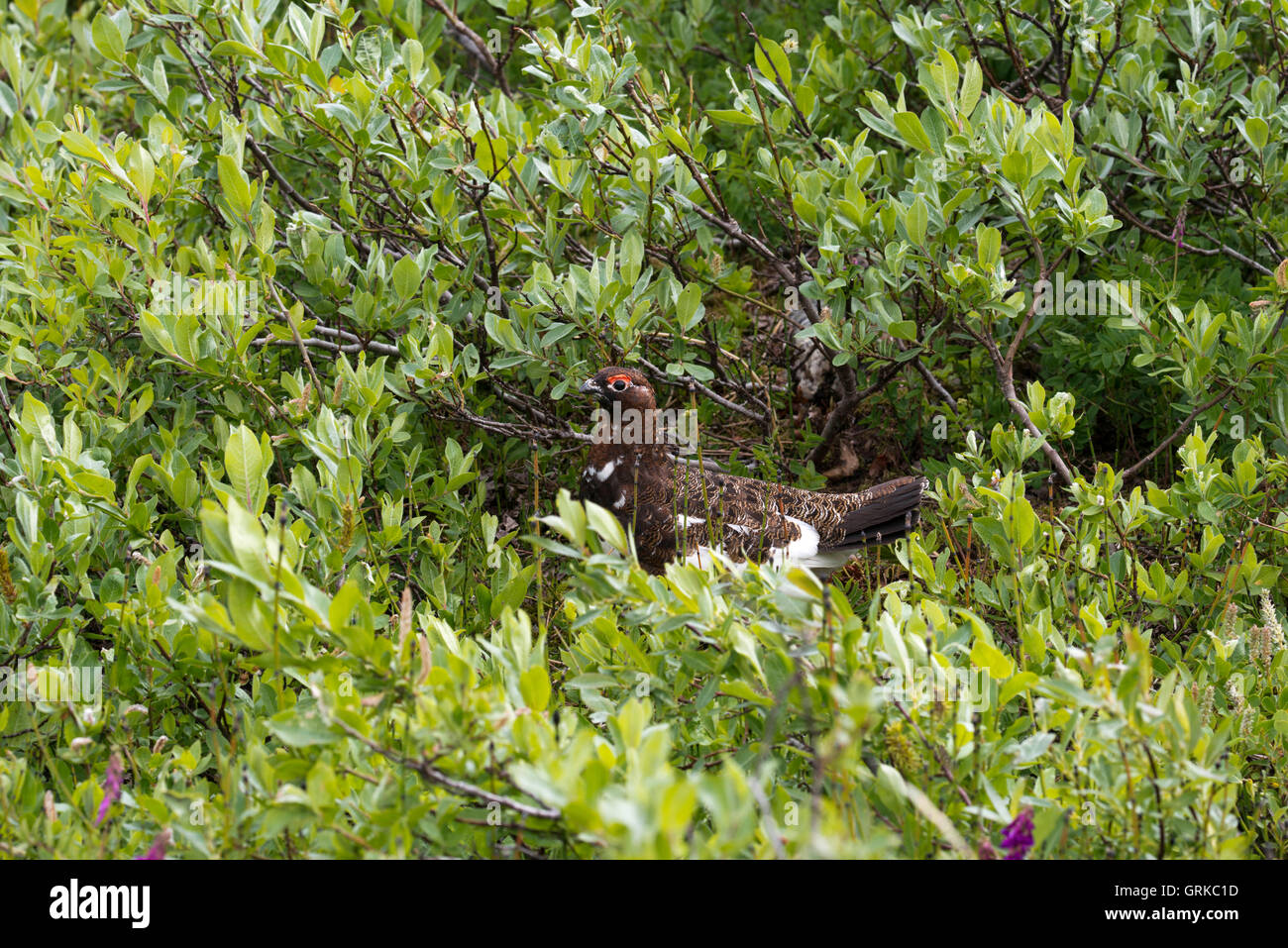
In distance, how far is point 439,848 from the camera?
240 cm

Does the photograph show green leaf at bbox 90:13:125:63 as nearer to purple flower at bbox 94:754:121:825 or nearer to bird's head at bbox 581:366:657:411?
bird's head at bbox 581:366:657:411

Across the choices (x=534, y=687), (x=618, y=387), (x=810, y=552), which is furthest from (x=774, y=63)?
(x=534, y=687)

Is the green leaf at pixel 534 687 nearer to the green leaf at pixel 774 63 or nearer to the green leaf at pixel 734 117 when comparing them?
the green leaf at pixel 734 117

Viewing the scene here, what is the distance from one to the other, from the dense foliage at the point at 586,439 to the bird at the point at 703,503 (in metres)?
0.18

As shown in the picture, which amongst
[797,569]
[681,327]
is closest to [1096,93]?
[681,327]

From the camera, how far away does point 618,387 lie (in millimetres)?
4371

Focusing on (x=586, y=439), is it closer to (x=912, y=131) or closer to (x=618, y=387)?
(x=618, y=387)

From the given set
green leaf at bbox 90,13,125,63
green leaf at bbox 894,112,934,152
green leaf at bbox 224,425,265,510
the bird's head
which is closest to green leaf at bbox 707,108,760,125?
green leaf at bbox 894,112,934,152

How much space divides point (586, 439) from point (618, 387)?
0.35m

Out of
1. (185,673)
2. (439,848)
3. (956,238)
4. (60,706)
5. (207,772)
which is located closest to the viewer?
(439,848)

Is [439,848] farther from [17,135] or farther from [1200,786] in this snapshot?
[17,135]

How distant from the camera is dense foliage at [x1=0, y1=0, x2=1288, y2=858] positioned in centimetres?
232

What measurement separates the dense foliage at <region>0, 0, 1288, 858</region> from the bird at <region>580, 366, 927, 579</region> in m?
0.18
